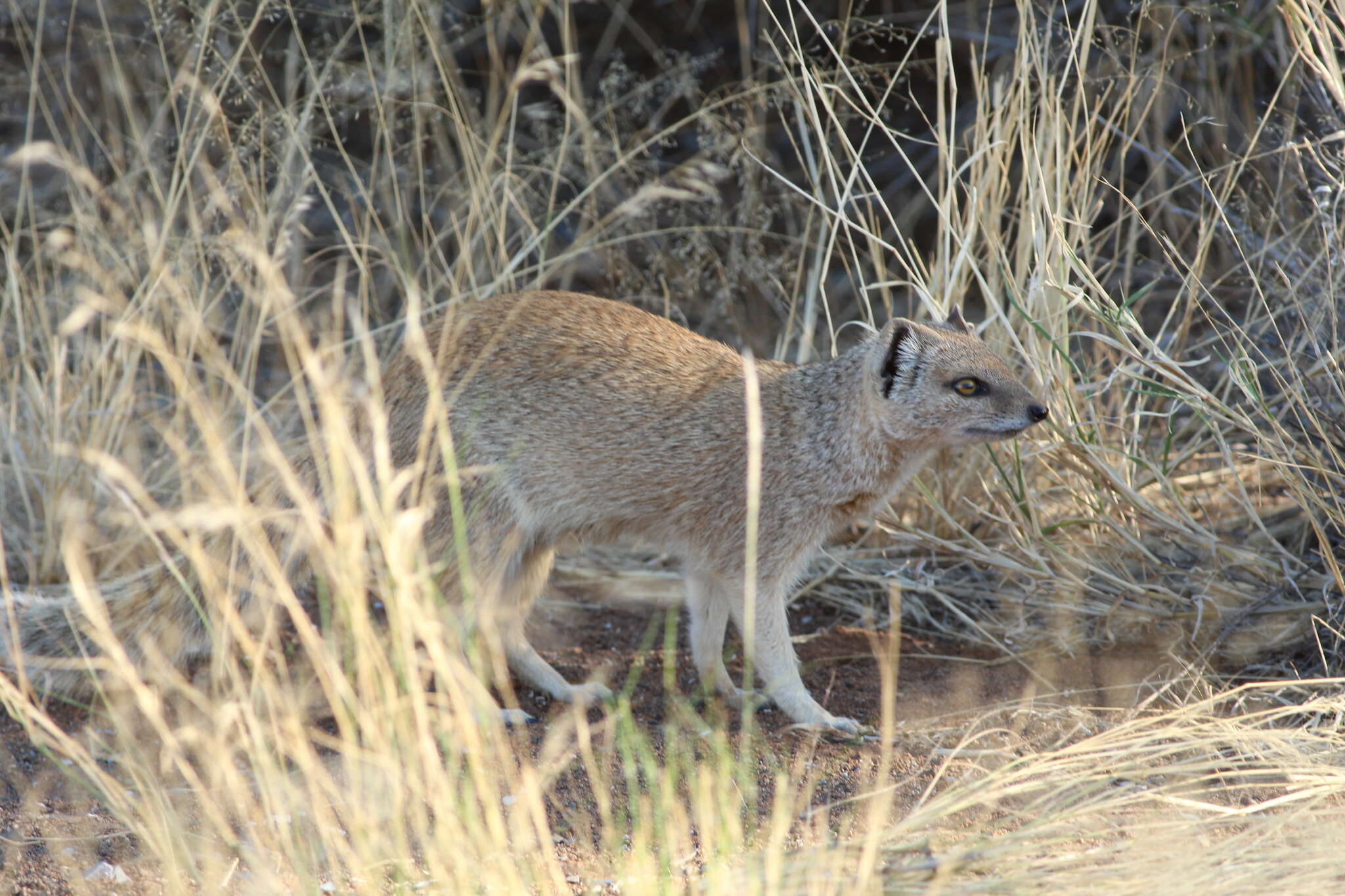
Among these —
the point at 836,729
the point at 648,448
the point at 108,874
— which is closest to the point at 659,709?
the point at 836,729

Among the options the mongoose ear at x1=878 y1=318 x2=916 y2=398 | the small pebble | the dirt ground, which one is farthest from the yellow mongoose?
the small pebble

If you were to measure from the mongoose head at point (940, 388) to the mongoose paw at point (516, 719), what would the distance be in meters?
1.23

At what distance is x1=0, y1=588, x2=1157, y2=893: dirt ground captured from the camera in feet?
8.72

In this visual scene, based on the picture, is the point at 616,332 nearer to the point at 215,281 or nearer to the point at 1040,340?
the point at 1040,340

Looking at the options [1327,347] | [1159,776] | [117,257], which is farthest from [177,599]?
[1327,347]

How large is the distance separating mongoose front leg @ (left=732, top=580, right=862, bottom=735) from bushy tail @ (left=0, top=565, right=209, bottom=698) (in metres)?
1.45

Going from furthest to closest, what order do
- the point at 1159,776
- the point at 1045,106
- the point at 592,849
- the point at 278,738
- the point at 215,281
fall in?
the point at 215,281 < the point at 1045,106 < the point at 1159,776 < the point at 592,849 < the point at 278,738

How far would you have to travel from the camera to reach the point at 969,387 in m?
3.40

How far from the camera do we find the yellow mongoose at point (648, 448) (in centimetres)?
347

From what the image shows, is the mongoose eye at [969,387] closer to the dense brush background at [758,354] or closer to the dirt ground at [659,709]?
the dense brush background at [758,354]

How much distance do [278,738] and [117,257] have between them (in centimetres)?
254

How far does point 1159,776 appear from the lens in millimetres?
3010

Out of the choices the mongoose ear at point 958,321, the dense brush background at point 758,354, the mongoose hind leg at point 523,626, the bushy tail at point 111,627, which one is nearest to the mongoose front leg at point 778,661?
the dense brush background at point 758,354

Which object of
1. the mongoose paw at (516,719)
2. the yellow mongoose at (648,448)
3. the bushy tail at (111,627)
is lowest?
the mongoose paw at (516,719)
